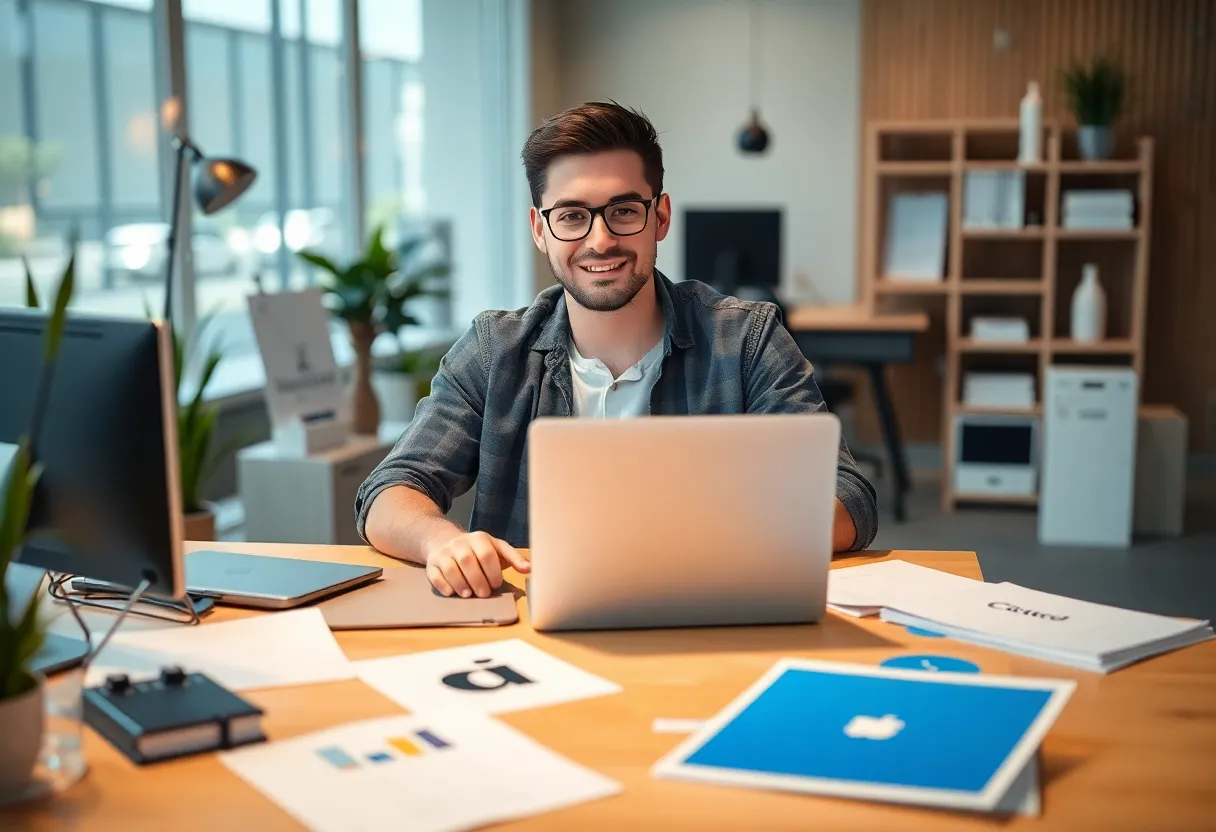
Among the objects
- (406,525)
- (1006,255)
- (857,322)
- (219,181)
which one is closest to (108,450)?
(406,525)

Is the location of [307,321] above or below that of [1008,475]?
above

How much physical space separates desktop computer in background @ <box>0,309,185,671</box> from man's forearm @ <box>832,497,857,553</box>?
3.05 feet

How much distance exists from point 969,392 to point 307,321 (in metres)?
3.19

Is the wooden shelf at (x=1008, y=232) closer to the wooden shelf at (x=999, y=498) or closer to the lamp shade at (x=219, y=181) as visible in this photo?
the wooden shelf at (x=999, y=498)

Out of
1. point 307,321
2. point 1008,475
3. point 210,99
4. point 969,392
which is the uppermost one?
point 210,99

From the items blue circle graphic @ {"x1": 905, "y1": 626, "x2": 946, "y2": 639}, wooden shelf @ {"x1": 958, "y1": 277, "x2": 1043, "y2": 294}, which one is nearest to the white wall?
wooden shelf @ {"x1": 958, "y1": 277, "x2": 1043, "y2": 294}

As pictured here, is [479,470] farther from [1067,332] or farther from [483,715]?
[1067,332]

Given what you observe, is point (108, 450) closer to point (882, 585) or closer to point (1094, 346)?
point (882, 585)

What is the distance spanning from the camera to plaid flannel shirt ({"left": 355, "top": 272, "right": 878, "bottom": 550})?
6.95 ft

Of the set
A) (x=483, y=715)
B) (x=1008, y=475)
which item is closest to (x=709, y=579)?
(x=483, y=715)

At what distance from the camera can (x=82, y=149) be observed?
3.88 metres

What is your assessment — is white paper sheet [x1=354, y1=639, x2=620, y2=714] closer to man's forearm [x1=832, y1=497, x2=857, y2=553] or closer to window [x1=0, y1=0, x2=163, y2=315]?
man's forearm [x1=832, y1=497, x2=857, y2=553]

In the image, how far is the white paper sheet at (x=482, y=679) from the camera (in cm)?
132

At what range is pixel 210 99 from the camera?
4531 millimetres
